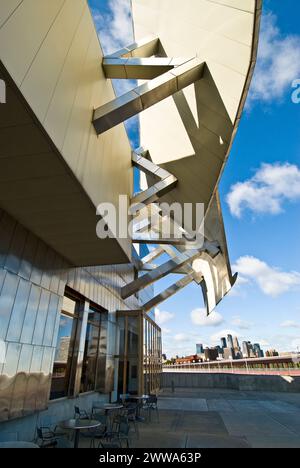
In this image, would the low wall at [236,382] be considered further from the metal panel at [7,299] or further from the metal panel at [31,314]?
the metal panel at [7,299]

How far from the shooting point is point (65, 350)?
8516 millimetres

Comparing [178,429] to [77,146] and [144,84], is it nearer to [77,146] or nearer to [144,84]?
[77,146]

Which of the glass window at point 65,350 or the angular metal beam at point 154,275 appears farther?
the angular metal beam at point 154,275

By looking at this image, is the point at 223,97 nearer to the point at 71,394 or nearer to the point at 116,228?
the point at 116,228

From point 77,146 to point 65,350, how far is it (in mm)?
6869

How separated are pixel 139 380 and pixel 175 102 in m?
12.8

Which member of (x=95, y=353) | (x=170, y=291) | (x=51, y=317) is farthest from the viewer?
(x=170, y=291)

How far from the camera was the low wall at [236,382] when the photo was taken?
1799cm

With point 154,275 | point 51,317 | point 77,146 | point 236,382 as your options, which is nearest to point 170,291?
point 154,275

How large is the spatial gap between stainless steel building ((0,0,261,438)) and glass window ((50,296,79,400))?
0.06 meters

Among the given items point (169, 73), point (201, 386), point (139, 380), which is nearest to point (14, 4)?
point (169, 73)

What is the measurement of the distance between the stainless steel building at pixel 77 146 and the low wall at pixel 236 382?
13362mm

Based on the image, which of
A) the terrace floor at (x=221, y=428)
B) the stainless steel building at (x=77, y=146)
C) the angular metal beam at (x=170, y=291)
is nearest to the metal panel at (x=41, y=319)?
the stainless steel building at (x=77, y=146)

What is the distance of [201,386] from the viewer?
72.7 feet
